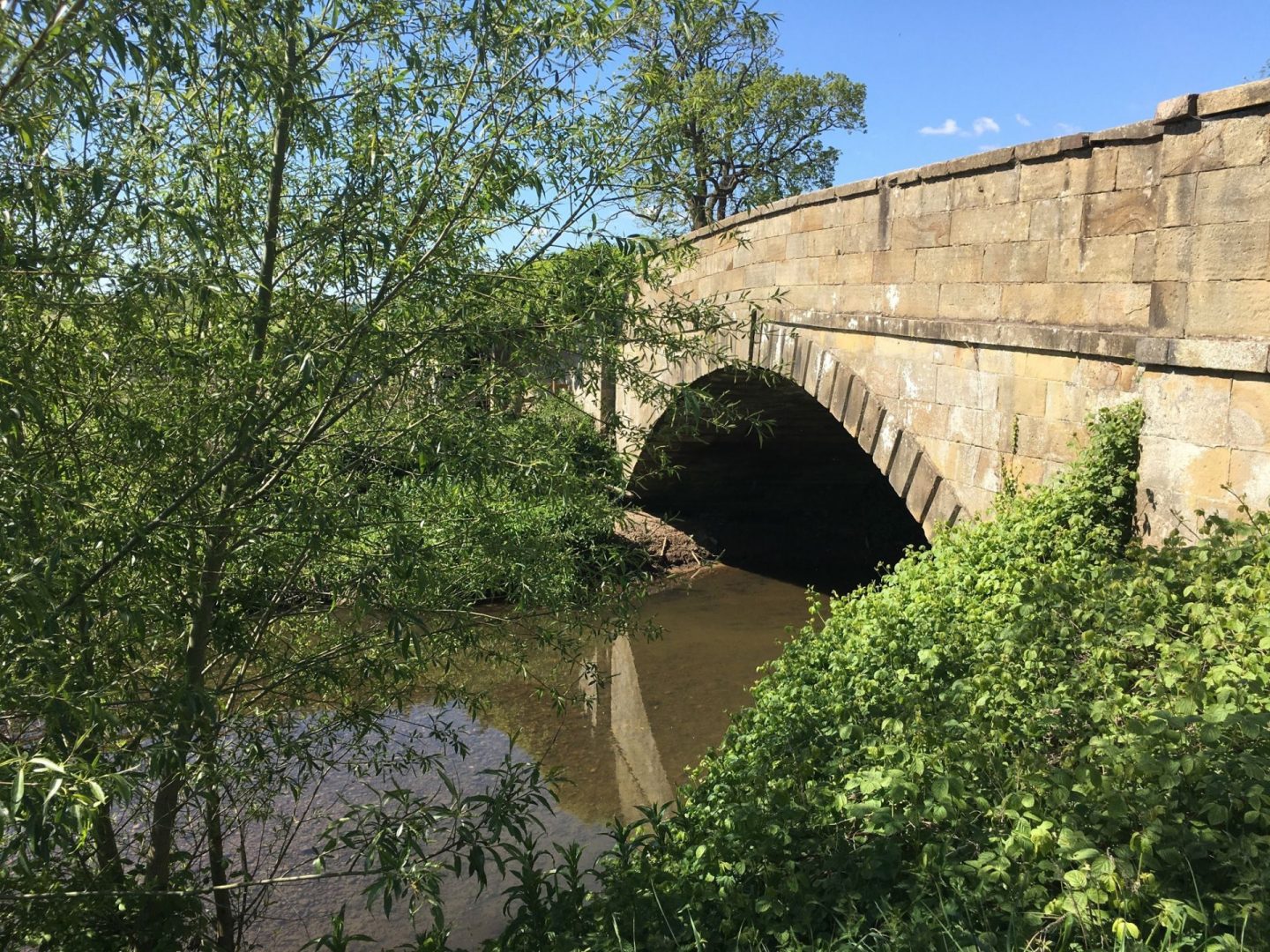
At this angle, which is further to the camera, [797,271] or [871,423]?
[797,271]

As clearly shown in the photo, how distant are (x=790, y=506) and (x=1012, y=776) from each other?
10.8 meters

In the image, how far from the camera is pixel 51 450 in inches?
105

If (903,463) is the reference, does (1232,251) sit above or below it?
above

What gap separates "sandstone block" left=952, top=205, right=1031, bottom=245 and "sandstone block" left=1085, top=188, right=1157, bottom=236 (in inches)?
16.9

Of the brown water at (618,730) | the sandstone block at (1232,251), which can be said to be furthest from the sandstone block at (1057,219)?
the brown water at (618,730)

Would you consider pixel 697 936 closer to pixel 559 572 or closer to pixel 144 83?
pixel 559 572

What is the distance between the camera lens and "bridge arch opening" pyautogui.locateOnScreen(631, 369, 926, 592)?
39.3 ft

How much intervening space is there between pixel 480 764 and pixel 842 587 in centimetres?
626

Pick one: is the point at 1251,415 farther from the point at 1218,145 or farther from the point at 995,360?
the point at 995,360

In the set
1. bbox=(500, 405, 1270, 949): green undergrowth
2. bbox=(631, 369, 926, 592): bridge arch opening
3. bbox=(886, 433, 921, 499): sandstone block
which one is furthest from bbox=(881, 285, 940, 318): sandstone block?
bbox=(631, 369, 926, 592): bridge arch opening

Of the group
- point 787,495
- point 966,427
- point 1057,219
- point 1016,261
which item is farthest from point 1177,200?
point 787,495

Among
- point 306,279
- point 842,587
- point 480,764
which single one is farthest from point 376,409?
point 842,587

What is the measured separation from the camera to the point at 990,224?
5.37 m

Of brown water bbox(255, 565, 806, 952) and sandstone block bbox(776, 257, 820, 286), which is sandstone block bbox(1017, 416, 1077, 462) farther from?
sandstone block bbox(776, 257, 820, 286)
